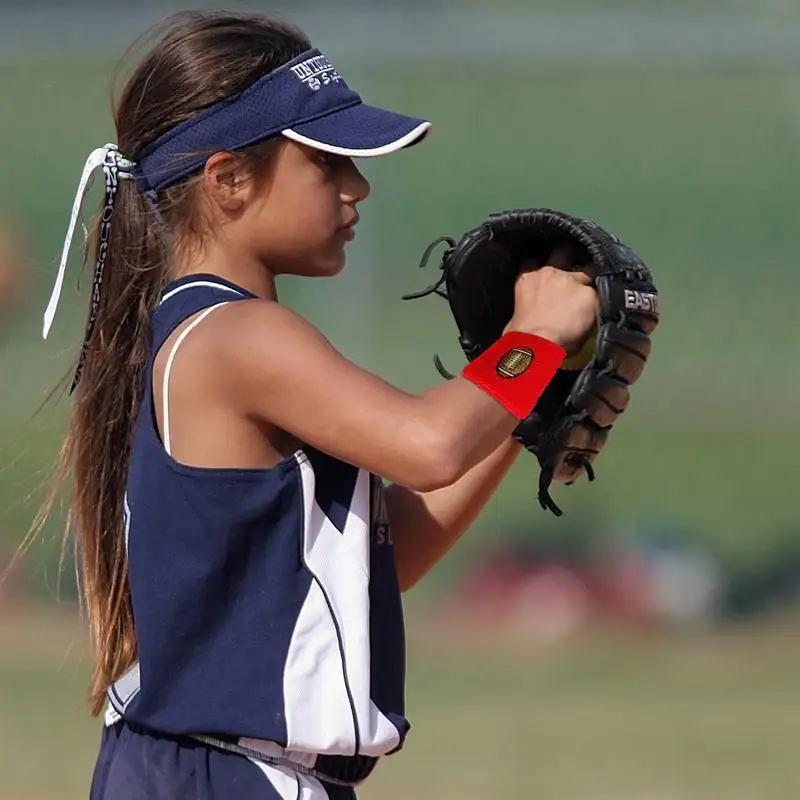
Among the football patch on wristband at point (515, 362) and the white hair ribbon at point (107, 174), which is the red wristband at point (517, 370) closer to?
the football patch on wristband at point (515, 362)

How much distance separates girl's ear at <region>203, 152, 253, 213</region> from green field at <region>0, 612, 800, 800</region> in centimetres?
302

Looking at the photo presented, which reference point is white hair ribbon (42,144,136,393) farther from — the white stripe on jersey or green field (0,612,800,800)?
green field (0,612,800,800)

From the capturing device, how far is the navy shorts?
215 cm

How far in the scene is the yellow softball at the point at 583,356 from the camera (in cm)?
238

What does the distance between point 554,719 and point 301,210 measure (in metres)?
3.98

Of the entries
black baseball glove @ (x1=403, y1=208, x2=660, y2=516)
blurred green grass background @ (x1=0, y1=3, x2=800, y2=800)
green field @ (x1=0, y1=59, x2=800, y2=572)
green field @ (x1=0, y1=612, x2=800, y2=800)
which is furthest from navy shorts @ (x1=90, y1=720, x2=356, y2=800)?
green field @ (x1=0, y1=59, x2=800, y2=572)

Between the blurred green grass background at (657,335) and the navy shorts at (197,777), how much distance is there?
386cm

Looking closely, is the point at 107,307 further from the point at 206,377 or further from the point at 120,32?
the point at 120,32

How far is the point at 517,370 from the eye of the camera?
7.04ft

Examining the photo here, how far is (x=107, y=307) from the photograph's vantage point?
243 centimetres

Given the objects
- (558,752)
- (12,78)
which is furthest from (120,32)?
(558,752)

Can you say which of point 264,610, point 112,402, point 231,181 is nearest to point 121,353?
point 112,402

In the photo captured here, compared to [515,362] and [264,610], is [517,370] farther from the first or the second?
[264,610]

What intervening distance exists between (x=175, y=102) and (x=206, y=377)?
420 millimetres
